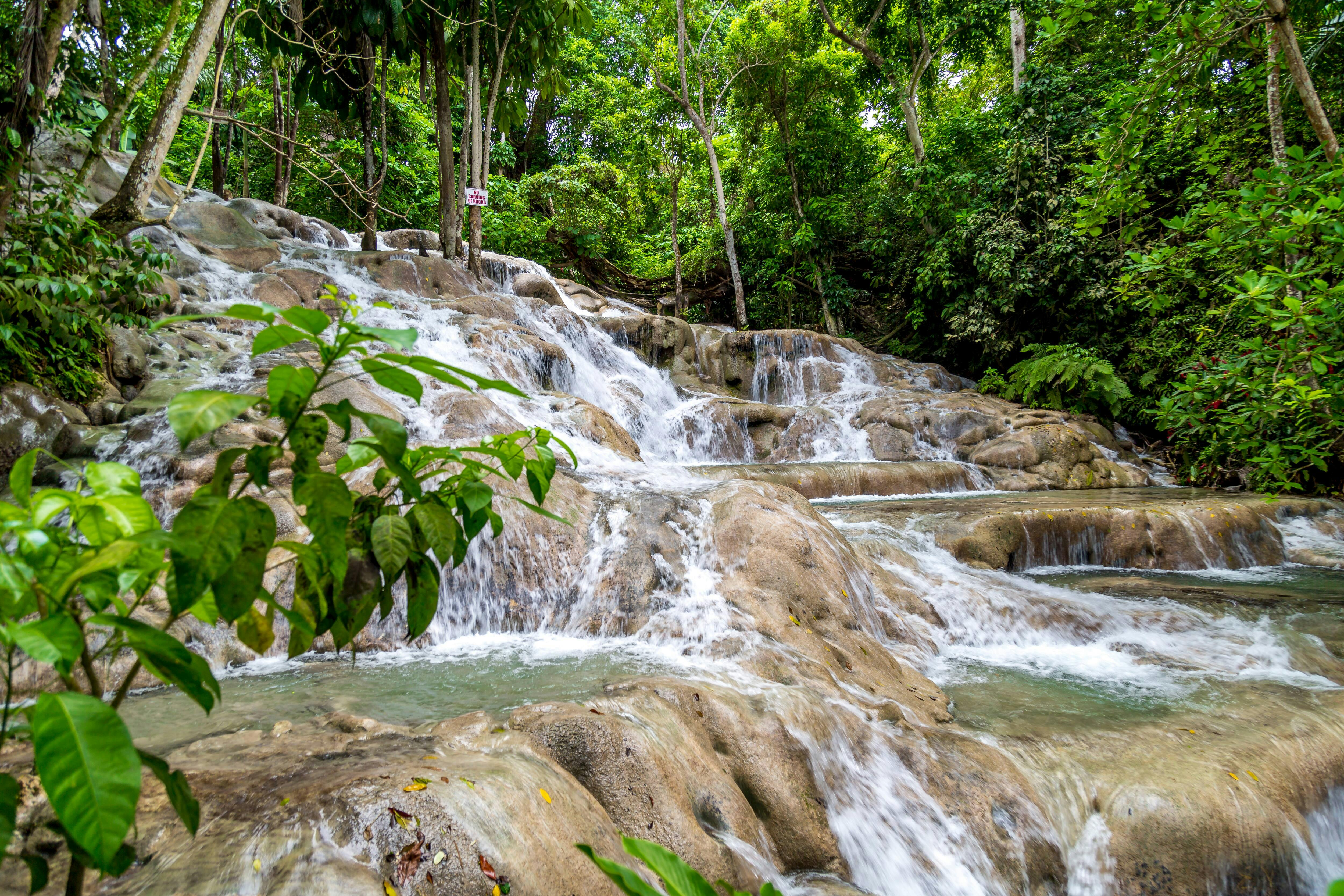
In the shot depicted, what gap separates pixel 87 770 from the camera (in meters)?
0.57

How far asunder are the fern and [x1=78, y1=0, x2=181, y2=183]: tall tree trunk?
11.9m

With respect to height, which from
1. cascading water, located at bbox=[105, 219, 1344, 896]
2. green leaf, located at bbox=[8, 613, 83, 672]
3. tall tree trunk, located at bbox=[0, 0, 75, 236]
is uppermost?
tall tree trunk, located at bbox=[0, 0, 75, 236]

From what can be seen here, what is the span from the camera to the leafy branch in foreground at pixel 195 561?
576 millimetres

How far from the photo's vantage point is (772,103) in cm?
1577

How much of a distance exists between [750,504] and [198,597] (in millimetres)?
4223

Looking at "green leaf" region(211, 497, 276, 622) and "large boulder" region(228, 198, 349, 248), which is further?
"large boulder" region(228, 198, 349, 248)

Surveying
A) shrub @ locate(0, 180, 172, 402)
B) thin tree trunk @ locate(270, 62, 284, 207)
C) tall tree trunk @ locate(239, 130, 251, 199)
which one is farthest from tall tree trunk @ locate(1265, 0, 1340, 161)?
tall tree trunk @ locate(239, 130, 251, 199)

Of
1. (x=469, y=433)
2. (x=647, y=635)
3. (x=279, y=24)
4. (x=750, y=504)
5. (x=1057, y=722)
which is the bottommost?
(x=1057, y=722)

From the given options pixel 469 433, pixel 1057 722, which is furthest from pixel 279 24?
pixel 1057 722

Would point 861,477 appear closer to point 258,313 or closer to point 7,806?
point 258,313

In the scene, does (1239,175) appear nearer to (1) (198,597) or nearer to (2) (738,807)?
(2) (738,807)

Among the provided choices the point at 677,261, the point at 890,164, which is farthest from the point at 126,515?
the point at 890,164

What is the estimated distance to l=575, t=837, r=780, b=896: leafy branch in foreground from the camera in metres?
0.47

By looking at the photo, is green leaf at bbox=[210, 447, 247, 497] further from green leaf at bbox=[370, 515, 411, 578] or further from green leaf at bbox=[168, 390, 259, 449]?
green leaf at bbox=[370, 515, 411, 578]
